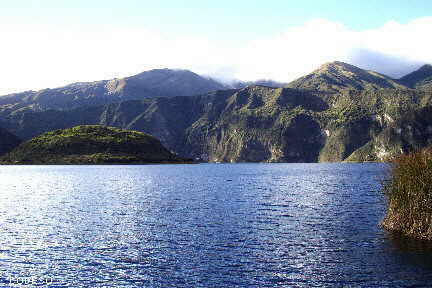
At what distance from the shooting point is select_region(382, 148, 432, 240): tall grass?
1895 inches

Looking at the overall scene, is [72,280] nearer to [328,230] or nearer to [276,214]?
[328,230]

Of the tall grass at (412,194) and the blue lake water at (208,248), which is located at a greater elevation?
the tall grass at (412,194)

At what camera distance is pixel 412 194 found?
49375 millimetres

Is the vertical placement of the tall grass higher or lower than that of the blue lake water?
higher

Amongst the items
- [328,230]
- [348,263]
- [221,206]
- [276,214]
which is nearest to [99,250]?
[348,263]

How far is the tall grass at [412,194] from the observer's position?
48125 millimetres

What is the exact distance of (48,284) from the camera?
36938 millimetres

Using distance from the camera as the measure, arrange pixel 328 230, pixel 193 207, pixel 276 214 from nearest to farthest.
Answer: pixel 328 230 → pixel 276 214 → pixel 193 207

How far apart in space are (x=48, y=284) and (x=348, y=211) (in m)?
55.7

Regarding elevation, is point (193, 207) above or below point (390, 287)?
below

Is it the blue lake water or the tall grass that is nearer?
the blue lake water

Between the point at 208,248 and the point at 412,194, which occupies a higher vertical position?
the point at 412,194

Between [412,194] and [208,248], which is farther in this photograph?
[208,248]

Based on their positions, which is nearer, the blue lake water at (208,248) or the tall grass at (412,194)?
the blue lake water at (208,248)
